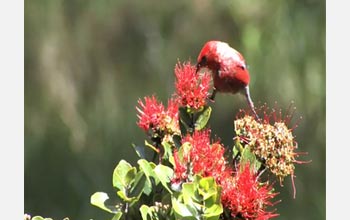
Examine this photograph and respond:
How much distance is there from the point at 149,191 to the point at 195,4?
1.89 metres

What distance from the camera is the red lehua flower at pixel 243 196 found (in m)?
1.37

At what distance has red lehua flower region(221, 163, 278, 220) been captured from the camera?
137 centimetres

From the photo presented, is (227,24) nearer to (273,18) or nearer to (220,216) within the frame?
(273,18)

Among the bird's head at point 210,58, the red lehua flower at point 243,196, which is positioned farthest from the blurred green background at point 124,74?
the red lehua flower at point 243,196

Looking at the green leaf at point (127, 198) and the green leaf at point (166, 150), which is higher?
the green leaf at point (166, 150)

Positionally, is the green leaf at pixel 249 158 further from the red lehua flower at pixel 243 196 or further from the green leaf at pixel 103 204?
the green leaf at pixel 103 204

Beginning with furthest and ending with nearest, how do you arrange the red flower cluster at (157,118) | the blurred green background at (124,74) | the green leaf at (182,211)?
1. the blurred green background at (124,74)
2. the red flower cluster at (157,118)
3. the green leaf at (182,211)

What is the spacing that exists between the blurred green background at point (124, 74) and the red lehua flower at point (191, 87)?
162 centimetres

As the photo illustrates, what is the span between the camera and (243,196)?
1.37m

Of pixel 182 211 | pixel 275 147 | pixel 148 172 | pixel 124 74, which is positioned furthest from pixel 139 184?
pixel 124 74

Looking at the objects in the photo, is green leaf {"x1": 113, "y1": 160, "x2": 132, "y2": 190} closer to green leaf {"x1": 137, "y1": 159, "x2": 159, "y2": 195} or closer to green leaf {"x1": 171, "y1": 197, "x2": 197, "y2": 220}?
green leaf {"x1": 137, "y1": 159, "x2": 159, "y2": 195}

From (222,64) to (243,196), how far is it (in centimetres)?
33


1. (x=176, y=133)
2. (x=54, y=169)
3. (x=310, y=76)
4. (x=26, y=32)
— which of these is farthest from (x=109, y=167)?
(x=176, y=133)

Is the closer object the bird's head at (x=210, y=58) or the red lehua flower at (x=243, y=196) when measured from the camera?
the red lehua flower at (x=243, y=196)
